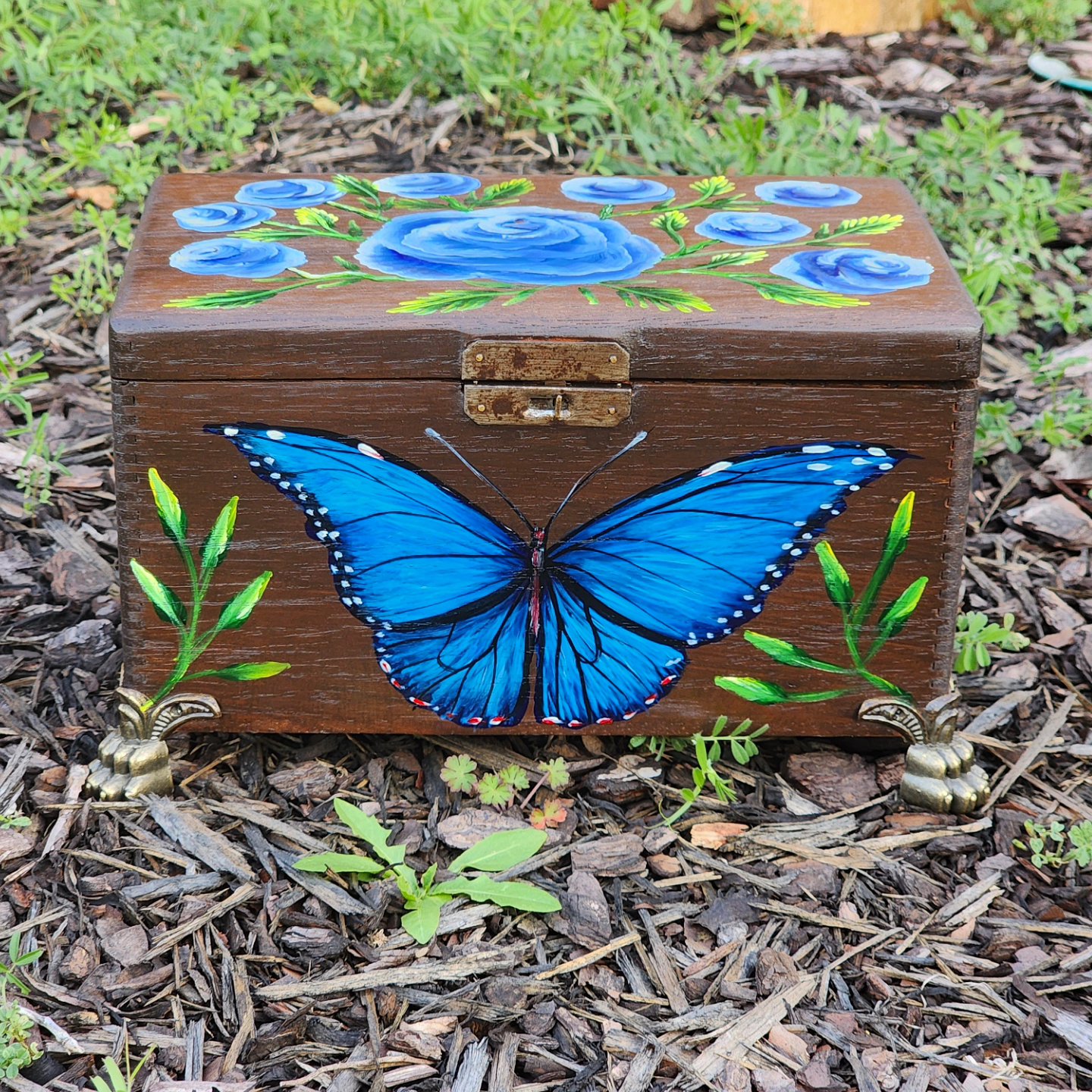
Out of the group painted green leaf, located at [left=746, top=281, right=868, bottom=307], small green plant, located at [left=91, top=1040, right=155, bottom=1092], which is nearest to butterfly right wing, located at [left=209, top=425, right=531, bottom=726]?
painted green leaf, located at [left=746, top=281, right=868, bottom=307]

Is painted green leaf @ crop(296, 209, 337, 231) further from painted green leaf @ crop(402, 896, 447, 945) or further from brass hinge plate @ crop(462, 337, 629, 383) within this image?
painted green leaf @ crop(402, 896, 447, 945)

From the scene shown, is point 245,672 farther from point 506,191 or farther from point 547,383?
point 506,191

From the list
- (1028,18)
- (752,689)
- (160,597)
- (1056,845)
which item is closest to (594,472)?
(752,689)

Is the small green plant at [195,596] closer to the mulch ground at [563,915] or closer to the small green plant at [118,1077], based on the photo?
the mulch ground at [563,915]

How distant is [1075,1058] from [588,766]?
73cm

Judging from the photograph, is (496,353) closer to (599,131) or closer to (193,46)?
(599,131)

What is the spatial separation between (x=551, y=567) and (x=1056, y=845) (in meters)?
0.80

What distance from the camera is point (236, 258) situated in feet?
5.84

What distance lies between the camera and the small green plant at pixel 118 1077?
1438 mm

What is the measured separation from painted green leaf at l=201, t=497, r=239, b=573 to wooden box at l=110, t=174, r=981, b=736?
13mm

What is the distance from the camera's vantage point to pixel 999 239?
2.91m

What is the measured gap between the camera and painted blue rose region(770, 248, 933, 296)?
5.73 feet

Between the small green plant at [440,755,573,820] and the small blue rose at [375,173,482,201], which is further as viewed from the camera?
the small blue rose at [375,173,482,201]

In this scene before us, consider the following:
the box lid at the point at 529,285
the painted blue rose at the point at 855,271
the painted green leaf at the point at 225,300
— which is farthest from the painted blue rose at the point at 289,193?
the painted blue rose at the point at 855,271
